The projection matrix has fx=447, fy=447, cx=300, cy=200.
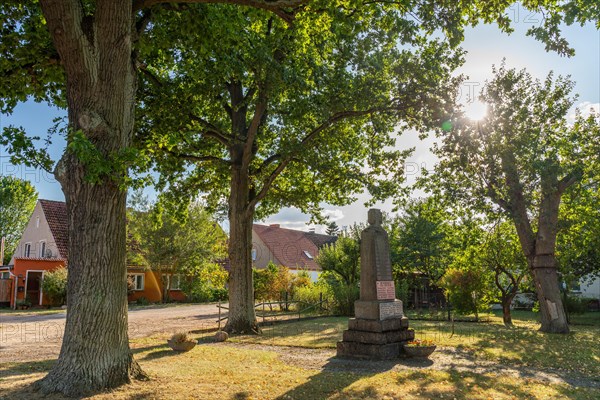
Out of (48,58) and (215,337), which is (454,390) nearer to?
(215,337)

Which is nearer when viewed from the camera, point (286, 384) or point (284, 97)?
point (286, 384)

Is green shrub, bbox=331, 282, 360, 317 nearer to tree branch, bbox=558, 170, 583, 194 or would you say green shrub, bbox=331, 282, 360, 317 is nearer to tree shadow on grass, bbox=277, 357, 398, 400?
tree branch, bbox=558, 170, 583, 194

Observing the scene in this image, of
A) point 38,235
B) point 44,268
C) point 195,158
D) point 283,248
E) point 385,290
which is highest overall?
point 195,158

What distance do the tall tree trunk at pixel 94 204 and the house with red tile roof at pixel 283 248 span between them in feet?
130

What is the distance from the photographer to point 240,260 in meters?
17.0

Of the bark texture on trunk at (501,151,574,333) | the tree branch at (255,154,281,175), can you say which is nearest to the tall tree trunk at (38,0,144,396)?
the tree branch at (255,154,281,175)

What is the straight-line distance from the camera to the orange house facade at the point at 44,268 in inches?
1233

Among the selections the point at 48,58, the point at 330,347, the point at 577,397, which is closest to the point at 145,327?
the point at 330,347

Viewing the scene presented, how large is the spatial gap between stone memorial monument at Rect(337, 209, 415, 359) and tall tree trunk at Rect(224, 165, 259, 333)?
5.70 metres

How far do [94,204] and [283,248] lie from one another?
145 feet

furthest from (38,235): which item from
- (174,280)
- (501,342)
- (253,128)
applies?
(501,342)

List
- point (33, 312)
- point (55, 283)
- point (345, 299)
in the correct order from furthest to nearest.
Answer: point (55, 283) → point (33, 312) → point (345, 299)

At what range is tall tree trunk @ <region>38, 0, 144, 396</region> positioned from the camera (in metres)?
7.11

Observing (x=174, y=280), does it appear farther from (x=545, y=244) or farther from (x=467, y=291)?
(x=545, y=244)
